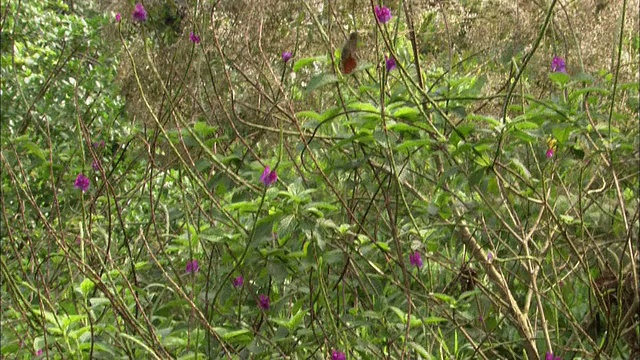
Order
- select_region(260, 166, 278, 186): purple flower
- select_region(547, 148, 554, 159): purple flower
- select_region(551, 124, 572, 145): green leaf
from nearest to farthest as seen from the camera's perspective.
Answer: select_region(260, 166, 278, 186): purple flower → select_region(551, 124, 572, 145): green leaf → select_region(547, 148, 554, 159): purple flower

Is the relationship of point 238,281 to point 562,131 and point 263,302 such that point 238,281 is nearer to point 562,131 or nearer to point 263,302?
point 263,302

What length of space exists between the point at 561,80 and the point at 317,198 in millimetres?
788

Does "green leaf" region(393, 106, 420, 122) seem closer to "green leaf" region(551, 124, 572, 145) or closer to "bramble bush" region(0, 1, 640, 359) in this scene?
"bramble bush" region(0, 1, 640, 359)

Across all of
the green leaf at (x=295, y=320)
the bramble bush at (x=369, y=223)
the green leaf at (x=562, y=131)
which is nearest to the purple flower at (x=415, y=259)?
the bramble bush at (x=369, y=223)

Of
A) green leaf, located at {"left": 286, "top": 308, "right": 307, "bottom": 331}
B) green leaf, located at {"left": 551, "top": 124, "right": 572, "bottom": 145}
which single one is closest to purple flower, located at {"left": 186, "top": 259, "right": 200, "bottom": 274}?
green leaf, located at {"left": 286, "top": 308, "right": 307, "bottom": 331}

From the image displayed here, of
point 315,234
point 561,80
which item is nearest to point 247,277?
point 315,234

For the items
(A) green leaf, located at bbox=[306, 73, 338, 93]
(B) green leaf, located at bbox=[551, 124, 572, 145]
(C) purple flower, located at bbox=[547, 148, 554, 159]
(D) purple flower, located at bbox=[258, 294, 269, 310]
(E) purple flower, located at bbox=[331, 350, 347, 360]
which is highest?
(A) green leaf, located at bbox=[306, 73, 338, 93]

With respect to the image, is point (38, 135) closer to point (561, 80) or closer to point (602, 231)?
point (602, 231)

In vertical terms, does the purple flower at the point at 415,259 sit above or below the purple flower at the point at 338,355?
above

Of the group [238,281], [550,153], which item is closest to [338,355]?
[238,281]

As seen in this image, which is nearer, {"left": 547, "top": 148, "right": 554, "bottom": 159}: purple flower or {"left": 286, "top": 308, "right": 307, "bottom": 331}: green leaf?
{"left": 286, "top": 308, "right": 307, "bottom": 331}: green leaf

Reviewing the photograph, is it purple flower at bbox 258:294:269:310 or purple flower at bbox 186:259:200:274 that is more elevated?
purple flower at bbox 186:259:200:274

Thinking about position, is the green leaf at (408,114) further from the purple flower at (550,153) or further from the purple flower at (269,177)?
the purple flower at (550,153)

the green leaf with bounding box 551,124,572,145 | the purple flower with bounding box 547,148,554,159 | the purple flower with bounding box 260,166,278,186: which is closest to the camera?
the purple flower with bounding box 260,166,278,186
